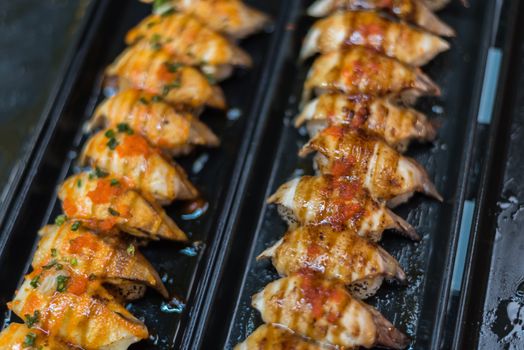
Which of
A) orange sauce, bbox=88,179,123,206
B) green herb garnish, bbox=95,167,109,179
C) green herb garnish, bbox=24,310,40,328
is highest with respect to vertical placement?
green herb garnish, bbox=95,167,109,179

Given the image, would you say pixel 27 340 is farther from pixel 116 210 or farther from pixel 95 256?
pixel 116 210

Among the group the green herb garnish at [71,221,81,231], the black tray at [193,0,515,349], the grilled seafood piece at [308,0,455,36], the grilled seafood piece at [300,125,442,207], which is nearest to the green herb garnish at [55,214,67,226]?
the green herb garnish at [71,221,81,231]

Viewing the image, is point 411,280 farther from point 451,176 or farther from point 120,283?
point 120,283

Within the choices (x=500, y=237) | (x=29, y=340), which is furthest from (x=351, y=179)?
(x=29, y=340)

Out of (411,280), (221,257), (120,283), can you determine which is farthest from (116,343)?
(411,280)

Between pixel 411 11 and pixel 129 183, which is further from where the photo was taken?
pixel 411 11

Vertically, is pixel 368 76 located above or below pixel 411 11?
Result: below

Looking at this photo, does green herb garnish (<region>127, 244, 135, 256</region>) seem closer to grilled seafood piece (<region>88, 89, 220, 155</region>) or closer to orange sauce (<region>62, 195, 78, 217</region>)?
orange sauce (<region>62, 195, 78, 217</region>)

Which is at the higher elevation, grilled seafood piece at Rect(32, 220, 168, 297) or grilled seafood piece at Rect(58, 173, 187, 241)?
grilled seafood piece at Rect(58, 173, 187, 241)
